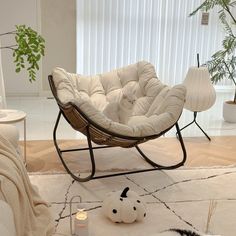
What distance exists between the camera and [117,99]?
10.9 ft

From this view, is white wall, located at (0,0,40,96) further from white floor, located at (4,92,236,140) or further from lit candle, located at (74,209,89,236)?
lit candle, located at (74,209,89,236)

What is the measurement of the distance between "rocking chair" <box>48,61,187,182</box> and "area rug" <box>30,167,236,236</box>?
0.10m

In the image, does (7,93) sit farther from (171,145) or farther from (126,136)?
(126,136)

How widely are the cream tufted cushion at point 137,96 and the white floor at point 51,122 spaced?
740 mm

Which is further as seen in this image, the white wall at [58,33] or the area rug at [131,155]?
the white wall at [58,33]

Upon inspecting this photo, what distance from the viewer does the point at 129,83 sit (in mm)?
3545

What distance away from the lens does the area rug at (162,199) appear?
2363mm

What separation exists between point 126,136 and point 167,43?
3.64m

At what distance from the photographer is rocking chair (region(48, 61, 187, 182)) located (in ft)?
9.28

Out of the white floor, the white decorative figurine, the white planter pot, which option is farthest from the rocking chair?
the white planter pot

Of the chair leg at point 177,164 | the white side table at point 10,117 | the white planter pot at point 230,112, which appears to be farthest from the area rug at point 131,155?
the white planter pot at point 230,112

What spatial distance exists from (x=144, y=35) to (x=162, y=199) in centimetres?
371

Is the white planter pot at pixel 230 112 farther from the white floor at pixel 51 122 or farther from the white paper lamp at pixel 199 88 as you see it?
the white paper lamp at pixel 199 88

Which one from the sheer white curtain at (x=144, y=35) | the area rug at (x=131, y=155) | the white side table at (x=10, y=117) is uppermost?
the sheer white curtain at (x=144, y=35)
